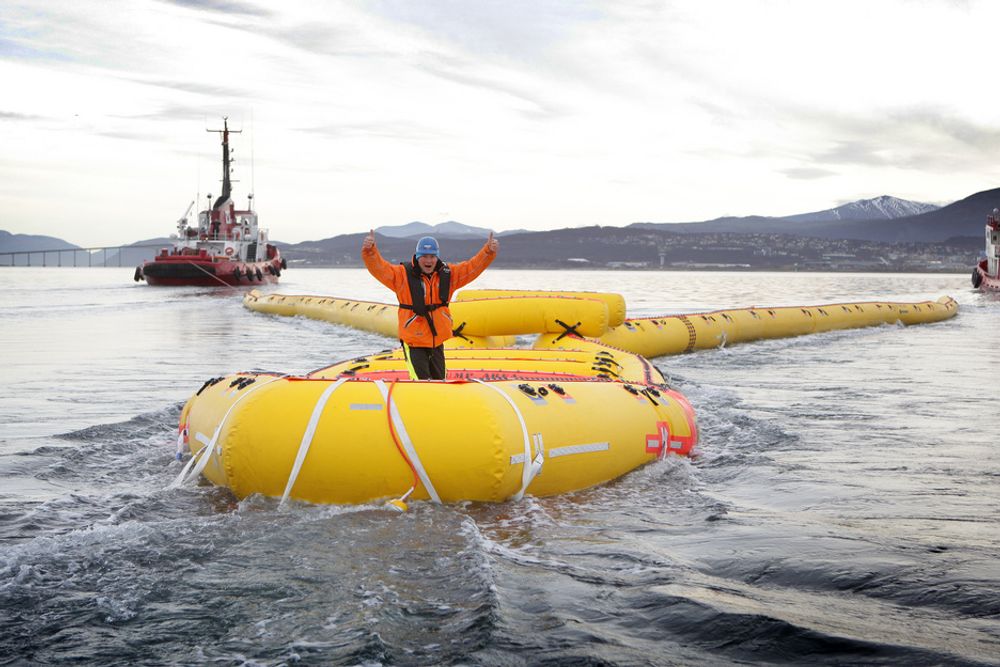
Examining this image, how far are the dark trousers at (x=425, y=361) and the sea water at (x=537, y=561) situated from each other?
173 centimetres

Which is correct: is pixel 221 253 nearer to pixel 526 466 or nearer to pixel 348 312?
pixel 348 312

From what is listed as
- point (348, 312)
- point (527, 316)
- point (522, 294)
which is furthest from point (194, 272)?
point (527, 316)

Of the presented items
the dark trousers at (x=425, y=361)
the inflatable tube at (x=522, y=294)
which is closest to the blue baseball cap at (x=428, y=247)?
the dark trousers at (x=425, y=361)

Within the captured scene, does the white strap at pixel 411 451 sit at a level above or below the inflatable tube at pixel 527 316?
below

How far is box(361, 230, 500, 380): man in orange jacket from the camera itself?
7.05 m

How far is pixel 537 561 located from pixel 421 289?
2.99m

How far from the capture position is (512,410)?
5754mm

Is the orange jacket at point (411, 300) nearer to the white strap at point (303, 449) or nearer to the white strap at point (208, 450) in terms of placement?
the white strap at point (208, 450)

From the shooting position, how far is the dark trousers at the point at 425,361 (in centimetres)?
726

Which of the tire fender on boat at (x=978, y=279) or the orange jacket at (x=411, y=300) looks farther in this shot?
the tire fender on boat at (x=978, y=279)

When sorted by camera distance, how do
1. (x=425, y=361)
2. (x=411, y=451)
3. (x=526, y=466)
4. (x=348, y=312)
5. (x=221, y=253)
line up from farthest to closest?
1. (x=221, y=253)
2. (x=348, y=312)
3. (x=425, y=361)
4. (x=526, y=466)
5. (x=411, y=451)

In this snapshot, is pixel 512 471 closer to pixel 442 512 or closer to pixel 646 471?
pixel 442 512

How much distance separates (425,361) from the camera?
729cm

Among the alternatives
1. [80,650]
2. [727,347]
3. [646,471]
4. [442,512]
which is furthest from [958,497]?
[727,347]
